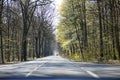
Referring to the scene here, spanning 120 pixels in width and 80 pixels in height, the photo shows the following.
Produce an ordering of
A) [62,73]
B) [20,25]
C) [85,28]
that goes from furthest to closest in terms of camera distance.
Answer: [20,25] < [85,28] < [62,73]

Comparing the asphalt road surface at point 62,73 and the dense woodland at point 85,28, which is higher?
the dense woodland at point 85,28

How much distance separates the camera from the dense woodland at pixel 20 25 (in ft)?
194

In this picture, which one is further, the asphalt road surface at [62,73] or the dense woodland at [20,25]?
the dense woodland at [20,25]

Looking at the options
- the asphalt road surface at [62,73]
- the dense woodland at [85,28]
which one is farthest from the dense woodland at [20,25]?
the asphalt road surface at [62,73]

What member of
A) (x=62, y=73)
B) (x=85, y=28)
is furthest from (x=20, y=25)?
(x=62, y=73)

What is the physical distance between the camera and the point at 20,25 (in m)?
83.2

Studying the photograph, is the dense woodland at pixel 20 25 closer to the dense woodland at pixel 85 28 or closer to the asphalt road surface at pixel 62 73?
the dense woodland at pixel 85 28

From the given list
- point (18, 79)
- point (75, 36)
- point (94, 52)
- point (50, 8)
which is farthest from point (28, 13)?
point (18, 79)

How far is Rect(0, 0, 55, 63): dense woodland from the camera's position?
5904cm

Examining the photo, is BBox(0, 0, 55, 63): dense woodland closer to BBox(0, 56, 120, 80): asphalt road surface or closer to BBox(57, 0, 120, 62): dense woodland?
BBox(57, 0, 120, 62): dense woodland

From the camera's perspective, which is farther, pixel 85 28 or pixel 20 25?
pixel 20 25

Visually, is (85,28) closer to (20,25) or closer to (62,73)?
(20,25)

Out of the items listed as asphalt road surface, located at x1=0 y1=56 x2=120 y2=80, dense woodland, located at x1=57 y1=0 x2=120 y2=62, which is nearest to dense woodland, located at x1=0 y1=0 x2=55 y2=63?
dense woodland, located at x1=57 y1=0 x2=120 y2=62

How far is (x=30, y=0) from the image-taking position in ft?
225
